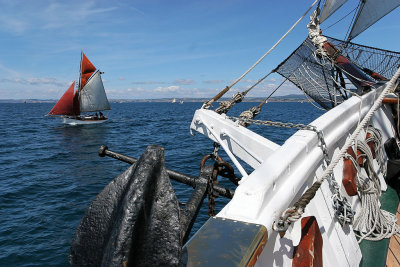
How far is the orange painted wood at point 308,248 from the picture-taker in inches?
68.7

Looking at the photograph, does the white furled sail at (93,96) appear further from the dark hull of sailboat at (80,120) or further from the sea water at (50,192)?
the sea water at (50,192)

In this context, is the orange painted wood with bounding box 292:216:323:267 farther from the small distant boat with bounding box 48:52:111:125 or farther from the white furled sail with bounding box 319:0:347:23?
the small distant boat with bounding box 48:52:111:125

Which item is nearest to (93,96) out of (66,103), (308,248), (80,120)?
(66,103)

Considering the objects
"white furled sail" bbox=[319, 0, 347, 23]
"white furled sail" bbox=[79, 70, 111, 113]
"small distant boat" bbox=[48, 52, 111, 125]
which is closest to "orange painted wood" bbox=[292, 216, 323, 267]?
"white furled sail" bbox=[319, 0, 347, 23]

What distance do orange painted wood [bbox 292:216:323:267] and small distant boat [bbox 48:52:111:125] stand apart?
149 ft

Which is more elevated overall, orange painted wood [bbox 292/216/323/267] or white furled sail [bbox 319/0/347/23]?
white furled sail [bbox 319/0/347/23]

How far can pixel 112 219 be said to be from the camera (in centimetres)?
128

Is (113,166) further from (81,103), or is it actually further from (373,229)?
(81,103)

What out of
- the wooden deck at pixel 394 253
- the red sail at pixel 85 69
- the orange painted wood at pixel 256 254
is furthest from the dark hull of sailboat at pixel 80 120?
the orange painted wood at pixel 256 254

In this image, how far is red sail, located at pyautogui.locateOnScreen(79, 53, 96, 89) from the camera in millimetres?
47241

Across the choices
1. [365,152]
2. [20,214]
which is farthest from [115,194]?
[20,214]

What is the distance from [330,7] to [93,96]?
45551mm

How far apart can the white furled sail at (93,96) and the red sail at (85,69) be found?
953 mm

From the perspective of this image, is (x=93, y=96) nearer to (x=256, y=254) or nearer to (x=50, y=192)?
(x=50, y=192)
